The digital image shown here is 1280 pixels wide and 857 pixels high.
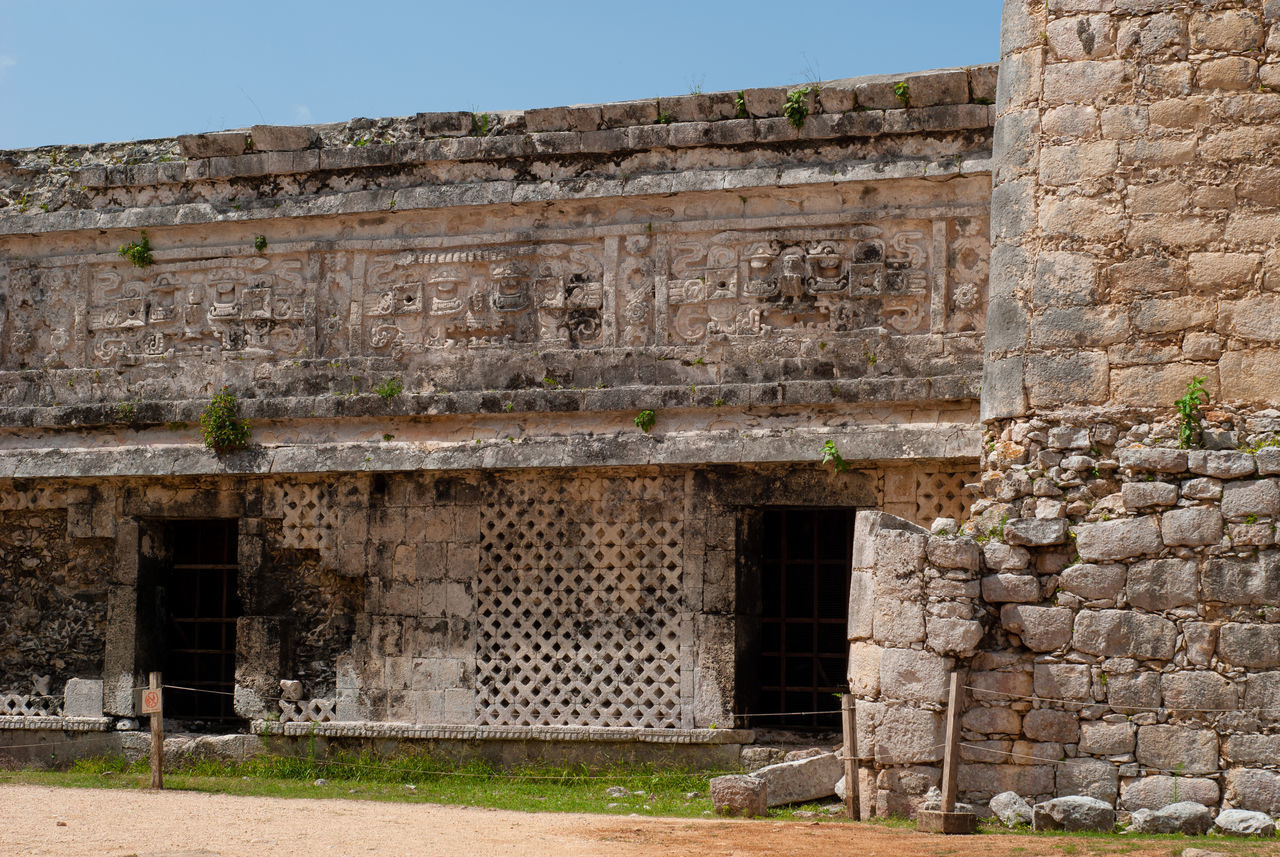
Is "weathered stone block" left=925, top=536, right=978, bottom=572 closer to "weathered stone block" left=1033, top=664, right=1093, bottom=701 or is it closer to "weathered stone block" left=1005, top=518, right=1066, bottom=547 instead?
"weathered stone block" left=1005, top=518, right=1066, bottom=547

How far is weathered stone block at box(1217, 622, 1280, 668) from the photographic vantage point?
7.30 m

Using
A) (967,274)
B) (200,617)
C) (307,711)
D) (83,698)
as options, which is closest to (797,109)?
(967,274)

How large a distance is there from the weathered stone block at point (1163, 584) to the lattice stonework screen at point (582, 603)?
338 cm

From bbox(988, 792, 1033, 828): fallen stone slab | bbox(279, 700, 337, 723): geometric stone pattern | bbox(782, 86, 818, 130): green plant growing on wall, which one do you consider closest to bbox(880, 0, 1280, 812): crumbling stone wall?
bbox(988, 792, 1033, 828): fallen stone slab

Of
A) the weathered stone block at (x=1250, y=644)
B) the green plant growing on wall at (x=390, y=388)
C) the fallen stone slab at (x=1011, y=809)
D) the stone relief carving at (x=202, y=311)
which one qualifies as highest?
the stone relief carving at (x=202, y=311)

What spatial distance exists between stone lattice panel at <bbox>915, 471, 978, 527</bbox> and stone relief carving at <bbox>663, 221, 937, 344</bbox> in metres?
1.02

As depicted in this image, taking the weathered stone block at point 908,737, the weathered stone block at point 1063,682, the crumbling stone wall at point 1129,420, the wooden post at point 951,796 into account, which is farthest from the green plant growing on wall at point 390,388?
the weathered stone block at point 1063,682

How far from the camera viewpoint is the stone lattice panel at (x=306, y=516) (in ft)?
34.9

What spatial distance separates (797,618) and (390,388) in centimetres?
344

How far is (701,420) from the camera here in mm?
9844

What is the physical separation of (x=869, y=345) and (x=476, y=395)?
283 cm

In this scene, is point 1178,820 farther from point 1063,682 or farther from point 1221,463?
point 1221,463

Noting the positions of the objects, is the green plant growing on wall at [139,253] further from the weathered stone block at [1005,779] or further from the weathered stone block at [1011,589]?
the weathered stone block at [1005,779]

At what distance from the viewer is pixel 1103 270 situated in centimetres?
788
